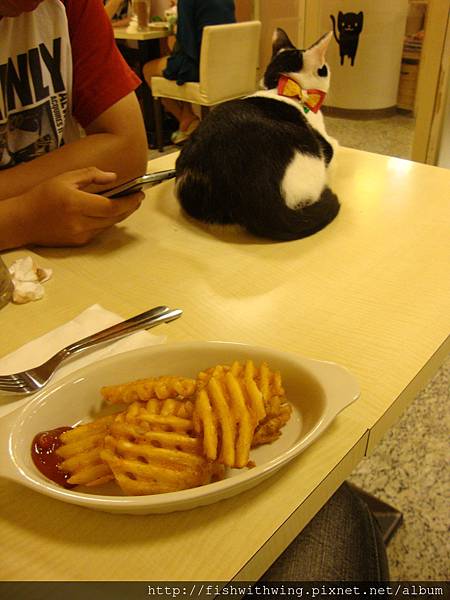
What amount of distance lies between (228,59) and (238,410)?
2643 millimetres

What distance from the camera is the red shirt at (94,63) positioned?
2.76 ft

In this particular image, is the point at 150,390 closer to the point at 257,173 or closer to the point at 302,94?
the point at 257,173

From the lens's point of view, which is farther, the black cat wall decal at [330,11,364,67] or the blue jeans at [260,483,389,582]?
the black cat wall decal at [330,11,364,67]

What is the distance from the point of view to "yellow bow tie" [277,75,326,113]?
3.16ft

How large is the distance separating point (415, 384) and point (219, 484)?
10.2 inches

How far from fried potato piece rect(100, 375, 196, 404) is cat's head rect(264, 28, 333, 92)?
0.83m

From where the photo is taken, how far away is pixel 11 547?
13.5 inches

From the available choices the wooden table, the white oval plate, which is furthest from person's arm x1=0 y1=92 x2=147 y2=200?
the wooden table

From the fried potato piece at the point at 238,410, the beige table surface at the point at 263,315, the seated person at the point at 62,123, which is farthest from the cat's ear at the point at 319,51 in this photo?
the fried potato piece at the point at 238,410

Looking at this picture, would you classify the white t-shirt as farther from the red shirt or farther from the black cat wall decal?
the black cat wall decal

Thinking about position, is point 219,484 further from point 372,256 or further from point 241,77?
point 241,77

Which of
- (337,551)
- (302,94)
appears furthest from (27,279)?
(302,94)

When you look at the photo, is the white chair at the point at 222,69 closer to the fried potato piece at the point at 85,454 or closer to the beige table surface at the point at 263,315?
the beige table surface at the point at 263,315

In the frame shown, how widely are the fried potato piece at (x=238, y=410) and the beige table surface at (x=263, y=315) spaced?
1.9 inches
